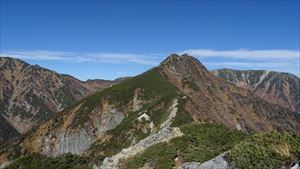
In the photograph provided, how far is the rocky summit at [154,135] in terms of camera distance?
40219 mm

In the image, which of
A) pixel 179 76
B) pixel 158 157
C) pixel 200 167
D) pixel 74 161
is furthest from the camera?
pixel 179 76

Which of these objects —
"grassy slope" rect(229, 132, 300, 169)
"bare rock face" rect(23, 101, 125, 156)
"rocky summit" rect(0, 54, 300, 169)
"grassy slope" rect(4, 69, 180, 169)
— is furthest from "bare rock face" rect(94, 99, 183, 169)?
"bare rock face" rect(23, 101, 125, 156)

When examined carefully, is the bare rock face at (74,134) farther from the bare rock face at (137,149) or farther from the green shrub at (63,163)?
the bare rock face at (137,149)

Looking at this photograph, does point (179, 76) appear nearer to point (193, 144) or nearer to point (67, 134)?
point (67, 134)

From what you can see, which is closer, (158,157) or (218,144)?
(158,157)

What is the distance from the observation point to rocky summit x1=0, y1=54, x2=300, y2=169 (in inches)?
1583

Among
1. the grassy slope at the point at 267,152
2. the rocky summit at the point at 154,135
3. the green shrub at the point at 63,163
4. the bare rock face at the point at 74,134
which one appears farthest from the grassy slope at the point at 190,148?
the bare rock face at the point at 74,134

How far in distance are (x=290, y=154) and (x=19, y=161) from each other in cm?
6126

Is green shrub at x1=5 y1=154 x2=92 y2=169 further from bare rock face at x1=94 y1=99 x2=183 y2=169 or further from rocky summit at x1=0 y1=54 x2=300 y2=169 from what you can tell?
bare rock face at x1=94 y1=99 x2=183 y2=169

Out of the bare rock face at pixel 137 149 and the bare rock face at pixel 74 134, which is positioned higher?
the bare rock face at pixel 137 149

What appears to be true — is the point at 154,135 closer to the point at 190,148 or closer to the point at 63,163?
the point at 190,148

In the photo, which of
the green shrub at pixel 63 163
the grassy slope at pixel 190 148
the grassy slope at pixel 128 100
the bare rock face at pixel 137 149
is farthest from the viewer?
the grassy slope at pixel 128 100

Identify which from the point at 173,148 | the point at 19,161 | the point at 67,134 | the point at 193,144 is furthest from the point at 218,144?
the point at 67,134

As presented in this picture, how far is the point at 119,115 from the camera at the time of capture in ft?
565
